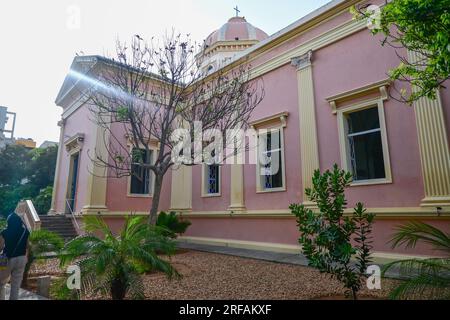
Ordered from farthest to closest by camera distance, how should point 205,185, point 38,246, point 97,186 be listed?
point 205,185
point 97,186
point 38,246

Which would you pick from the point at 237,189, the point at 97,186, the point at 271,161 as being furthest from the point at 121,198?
the point at 271,161

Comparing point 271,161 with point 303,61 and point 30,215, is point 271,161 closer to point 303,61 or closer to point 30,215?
point 303,61

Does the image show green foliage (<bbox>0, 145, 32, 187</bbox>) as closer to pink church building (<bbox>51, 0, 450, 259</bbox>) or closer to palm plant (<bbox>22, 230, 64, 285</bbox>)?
pink church building (<bbox>51, 0, 450, 259</bbox>)

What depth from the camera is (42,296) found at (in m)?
4.52

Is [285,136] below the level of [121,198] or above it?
above

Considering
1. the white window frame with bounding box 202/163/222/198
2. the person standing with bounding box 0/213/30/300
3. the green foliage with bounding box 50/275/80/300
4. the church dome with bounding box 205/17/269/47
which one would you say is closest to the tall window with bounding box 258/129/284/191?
the white window frame with bounding box 202/163/222/198

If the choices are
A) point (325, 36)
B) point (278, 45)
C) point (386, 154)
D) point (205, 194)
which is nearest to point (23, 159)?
point (205, 194)

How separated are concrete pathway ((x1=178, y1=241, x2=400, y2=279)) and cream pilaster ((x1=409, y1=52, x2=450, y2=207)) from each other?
6.50 ft

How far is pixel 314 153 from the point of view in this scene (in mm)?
8789

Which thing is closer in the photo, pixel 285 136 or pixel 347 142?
pixel 347 142

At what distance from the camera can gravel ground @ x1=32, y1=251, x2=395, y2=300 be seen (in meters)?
4.73

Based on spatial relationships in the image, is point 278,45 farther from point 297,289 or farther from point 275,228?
point 297,289

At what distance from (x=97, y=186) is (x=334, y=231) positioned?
10.6 metres

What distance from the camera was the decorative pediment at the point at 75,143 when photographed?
528 inches
